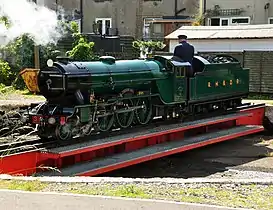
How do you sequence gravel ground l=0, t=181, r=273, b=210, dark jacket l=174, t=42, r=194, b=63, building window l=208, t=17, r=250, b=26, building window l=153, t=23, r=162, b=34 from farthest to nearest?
building window l=153, t=23, r=162, b=34 → building window l=208, t=17, r=250, b=26 → dark jacket l=174, t=42, r=194, b=63 → gravel ground l=0, t=181, r=273, b=210

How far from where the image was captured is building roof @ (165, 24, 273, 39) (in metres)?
22.7

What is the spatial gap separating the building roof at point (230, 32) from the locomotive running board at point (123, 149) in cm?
706

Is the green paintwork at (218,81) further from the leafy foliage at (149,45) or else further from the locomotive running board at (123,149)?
the leafy foliage at (149,45)

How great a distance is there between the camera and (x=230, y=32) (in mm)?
23766

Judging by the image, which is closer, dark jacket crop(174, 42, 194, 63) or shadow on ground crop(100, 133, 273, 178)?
shadow on ground crop(100, 133, 273, 178)

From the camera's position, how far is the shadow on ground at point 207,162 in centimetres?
1253

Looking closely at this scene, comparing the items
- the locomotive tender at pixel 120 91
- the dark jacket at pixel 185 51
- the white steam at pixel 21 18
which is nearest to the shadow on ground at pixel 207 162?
the locomotive tender at pixel 120 91

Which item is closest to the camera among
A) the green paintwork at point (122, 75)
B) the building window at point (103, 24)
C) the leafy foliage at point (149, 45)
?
the green paintwork at point (122, 75)

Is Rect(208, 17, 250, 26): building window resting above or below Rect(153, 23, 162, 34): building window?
above

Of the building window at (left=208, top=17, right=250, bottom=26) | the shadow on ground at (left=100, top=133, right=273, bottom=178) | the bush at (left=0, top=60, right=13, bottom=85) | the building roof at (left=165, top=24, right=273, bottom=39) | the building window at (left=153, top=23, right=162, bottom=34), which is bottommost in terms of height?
the shadow on ground at (left=100, top=133, right=273, bottom=178)

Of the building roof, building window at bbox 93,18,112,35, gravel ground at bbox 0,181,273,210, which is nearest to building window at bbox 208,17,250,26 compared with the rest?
the building roof

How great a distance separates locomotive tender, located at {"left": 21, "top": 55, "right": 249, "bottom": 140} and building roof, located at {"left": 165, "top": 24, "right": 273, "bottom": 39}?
252 inches

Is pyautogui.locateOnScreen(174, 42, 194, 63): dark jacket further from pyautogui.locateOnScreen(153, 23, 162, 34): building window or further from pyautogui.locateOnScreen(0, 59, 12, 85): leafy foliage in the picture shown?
pyautogui.locateOnScreen(153, 23, 162, 34): building window

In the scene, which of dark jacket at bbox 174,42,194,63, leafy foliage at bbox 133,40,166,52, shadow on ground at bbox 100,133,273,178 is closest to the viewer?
shadow on ground at bbox 100,133,273,178
